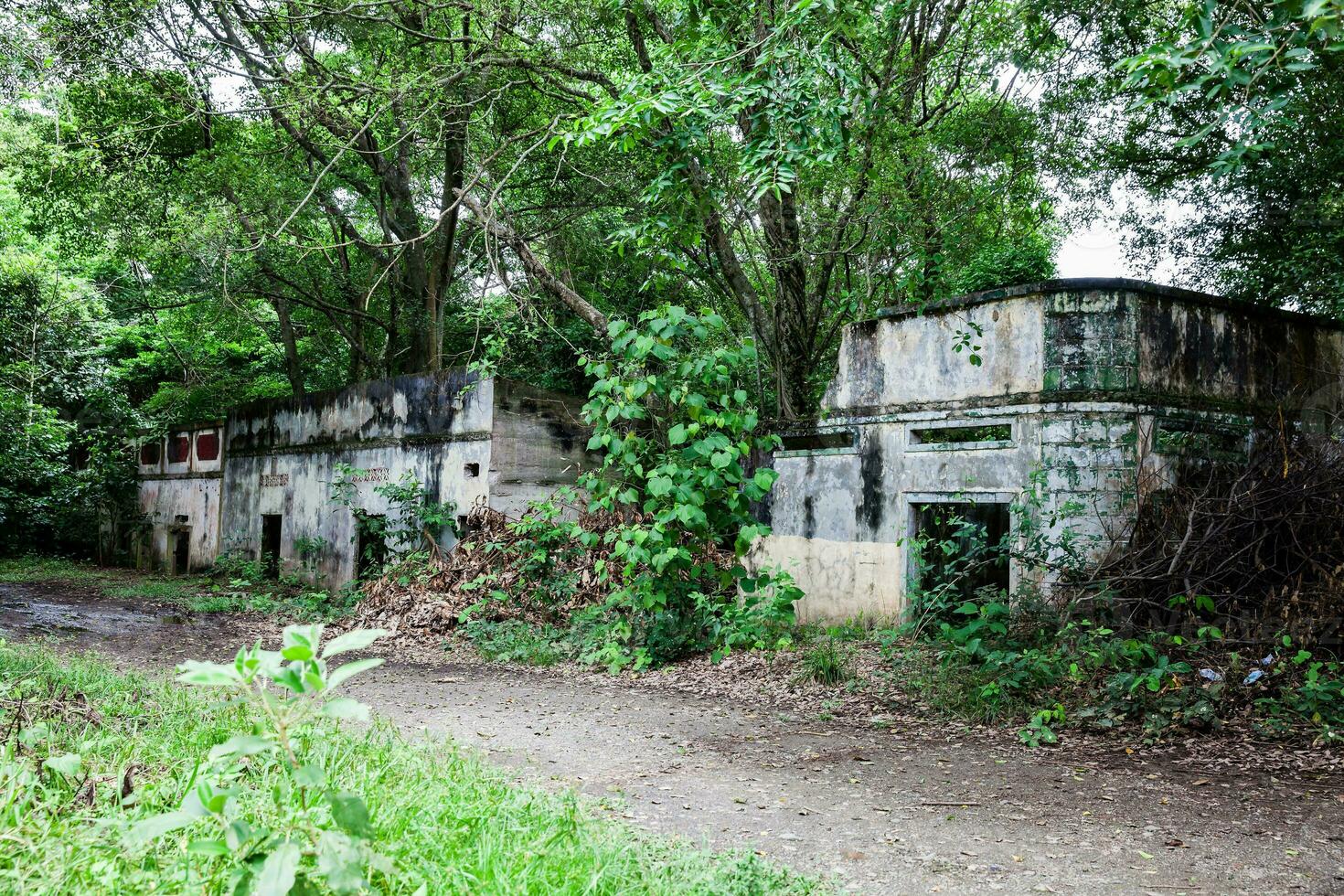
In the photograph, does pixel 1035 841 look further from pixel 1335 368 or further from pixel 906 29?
pixel 906 29

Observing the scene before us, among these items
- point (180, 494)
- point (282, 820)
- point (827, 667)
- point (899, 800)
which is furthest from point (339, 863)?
point (180, 494)

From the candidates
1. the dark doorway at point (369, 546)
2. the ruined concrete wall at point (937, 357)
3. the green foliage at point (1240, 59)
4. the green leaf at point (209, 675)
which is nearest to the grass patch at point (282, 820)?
the green leaf at point (209, 675)

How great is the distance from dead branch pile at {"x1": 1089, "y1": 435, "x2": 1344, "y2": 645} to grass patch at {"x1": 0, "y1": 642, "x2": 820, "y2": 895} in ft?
15.1

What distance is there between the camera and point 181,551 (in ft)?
63.3

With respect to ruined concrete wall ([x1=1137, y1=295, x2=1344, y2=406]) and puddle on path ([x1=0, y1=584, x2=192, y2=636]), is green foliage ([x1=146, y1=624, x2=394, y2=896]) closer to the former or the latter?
ruined concrete wall ([x1=1137, y1=295, x2=1344, y2=406])

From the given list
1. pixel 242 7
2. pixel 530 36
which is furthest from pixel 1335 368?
pixel 242 7

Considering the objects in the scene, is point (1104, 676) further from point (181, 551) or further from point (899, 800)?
point (181, 551)

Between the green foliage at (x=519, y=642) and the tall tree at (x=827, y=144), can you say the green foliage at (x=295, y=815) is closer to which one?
the tall tree at (x=827, y=144)

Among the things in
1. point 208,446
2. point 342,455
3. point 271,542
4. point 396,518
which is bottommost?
point 271,542

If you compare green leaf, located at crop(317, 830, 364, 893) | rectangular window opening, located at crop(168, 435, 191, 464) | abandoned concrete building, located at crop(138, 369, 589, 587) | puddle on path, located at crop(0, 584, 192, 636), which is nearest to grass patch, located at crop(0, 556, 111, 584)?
abandoned concrete building, located at crop(138, 369, 589, 587)

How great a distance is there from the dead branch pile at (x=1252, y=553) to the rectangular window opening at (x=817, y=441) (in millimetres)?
3230

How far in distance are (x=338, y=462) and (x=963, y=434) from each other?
988 centimetres

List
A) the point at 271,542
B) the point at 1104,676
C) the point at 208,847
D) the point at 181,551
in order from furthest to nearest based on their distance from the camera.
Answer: the point at 181,551, the point at 271,542, the point at 1104,676, the point at 208,847

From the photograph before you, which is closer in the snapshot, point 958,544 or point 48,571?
point 958,544
